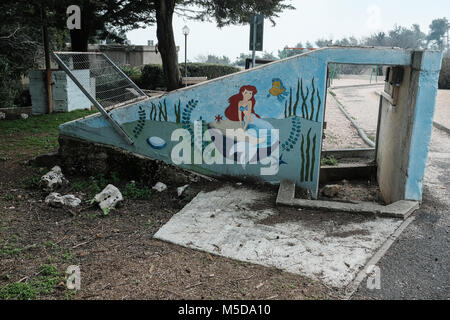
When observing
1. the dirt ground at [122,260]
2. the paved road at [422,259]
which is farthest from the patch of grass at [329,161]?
the dirt ground at [122,260]

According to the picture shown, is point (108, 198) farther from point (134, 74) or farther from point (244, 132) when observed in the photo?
point (134, 74)

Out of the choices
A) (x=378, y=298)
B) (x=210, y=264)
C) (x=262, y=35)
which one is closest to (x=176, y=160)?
(x=210, y=264)

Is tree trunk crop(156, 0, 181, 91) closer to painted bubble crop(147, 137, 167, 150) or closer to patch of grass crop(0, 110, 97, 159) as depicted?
patch of grass crop(0, 110, 97, 159)

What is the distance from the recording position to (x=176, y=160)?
660cm

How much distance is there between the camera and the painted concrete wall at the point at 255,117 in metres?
5.97

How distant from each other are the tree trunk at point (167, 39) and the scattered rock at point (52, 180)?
5.52m

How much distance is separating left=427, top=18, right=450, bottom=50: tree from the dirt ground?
85.7m

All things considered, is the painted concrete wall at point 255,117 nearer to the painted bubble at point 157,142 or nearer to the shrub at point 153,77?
the painted bubble at point 157,142

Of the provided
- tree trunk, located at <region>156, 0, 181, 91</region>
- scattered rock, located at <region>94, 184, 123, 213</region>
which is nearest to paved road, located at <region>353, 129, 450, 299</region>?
scattered rock, located at <region>94, 184, 123, 213</region>

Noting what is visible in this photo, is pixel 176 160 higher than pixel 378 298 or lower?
higher

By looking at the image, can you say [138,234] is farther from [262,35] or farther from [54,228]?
[262,35]

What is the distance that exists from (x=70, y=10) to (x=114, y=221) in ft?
25.3
